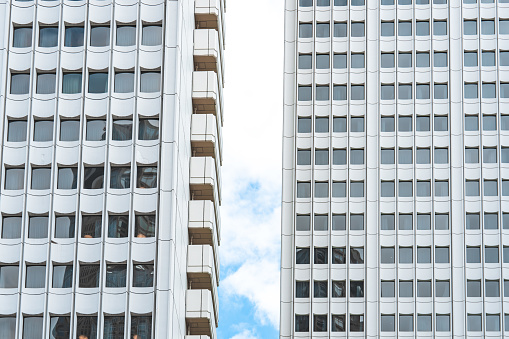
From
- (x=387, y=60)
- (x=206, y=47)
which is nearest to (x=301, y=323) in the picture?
(x=387, y=60)

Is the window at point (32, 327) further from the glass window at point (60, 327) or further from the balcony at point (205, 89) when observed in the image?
the balcony at point (205, 89)

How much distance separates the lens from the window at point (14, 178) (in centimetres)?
6919

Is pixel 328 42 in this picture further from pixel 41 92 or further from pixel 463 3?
pixel 41 92

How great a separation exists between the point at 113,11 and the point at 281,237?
3582 centimetres

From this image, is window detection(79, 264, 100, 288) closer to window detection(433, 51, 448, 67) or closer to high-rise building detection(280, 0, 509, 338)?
high-rise building detection(280, 0, 509, 338)

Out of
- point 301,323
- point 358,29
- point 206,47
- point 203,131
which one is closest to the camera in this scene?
point 203,131

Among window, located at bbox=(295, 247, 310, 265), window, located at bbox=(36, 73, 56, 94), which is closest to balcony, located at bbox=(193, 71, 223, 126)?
window, located at bbox=(36, 73, 56, 94)

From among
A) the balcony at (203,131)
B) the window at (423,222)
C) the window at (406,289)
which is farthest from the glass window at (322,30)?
the balcony at (203,131)

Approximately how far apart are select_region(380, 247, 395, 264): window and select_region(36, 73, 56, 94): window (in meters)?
39.0

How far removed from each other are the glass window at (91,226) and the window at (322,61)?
43.9 m

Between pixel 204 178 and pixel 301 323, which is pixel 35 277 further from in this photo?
pixel 301 323

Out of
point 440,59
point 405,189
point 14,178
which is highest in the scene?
point 440,59

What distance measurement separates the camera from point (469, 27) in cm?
10794

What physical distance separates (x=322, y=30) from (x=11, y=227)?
4739 cm
